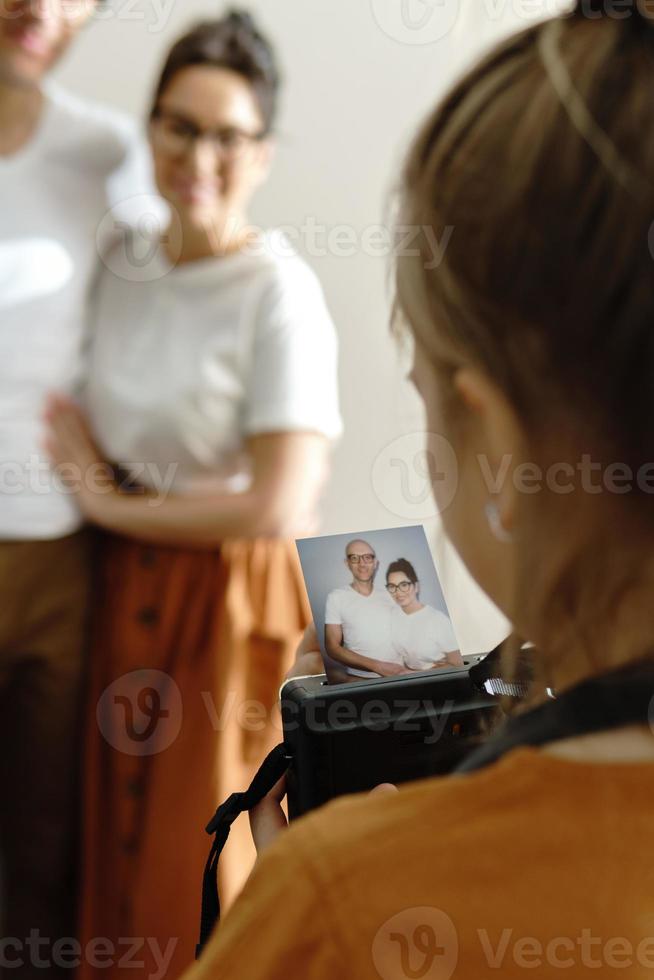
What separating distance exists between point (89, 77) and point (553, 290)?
101 centimetres

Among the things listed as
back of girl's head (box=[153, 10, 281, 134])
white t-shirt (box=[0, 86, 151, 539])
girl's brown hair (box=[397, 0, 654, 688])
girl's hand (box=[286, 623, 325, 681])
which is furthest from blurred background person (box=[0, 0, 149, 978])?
girl's brown hair (box=[397, 0, 654, 688])

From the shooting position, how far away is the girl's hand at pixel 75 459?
118 cm

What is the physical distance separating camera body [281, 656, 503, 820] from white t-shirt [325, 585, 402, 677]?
0.02 meters

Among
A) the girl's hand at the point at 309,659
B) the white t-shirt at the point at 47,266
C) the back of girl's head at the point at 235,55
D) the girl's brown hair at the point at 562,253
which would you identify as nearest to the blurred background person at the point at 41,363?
the white t-shirt at the point at 47,266

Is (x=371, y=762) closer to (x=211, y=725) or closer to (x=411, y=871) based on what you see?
(x=411, y=871)

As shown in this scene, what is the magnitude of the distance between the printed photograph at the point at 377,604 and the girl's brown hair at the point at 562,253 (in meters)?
0.16

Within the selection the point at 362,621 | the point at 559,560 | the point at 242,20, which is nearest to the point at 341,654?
the point at 362,621

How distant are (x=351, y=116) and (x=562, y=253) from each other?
1049 mm

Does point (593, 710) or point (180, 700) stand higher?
point (180, 700)

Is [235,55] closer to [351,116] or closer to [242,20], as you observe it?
[242,20]

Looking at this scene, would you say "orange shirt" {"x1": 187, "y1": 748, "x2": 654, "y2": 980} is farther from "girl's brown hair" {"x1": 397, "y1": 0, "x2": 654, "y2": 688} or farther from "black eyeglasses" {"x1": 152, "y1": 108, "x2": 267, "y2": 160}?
"black eyeglasses" {"x1": 152, "y1": 108, "x2": 267, "y2": 160}

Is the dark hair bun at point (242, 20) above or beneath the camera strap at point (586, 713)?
above

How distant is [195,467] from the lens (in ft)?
3.87

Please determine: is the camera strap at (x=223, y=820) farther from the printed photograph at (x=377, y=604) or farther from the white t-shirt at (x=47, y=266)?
the white t-shirt at (x=47, y=266)
